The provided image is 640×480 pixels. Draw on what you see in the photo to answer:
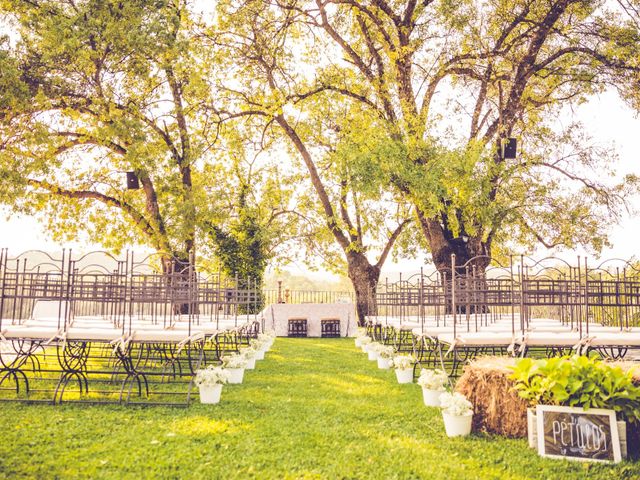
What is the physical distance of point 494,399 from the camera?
16.3ft

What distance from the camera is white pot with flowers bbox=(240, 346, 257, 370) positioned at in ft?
29.2

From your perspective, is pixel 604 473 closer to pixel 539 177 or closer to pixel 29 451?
pixel 29 451

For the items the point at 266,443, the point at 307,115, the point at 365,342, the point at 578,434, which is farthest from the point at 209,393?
the point at 307,115

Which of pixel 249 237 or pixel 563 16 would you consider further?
pixel 249 237

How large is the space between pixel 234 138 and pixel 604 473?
18595mm

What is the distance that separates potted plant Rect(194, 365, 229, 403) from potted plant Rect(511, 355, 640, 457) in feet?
11.1

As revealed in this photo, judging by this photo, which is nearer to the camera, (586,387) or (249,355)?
(586,387)

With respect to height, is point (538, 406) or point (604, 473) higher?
point (538, 406)

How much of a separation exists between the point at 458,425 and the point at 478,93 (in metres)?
14.8

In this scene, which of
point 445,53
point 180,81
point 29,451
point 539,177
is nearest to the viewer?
point 29,451

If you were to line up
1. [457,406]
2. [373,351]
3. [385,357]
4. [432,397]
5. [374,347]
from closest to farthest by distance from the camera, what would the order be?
[457,406] → [432,397] → [385,357] → [374,347] → [373,351]

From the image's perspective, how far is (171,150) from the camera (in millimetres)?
18750

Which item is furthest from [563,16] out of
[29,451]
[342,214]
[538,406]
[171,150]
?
[29,451]

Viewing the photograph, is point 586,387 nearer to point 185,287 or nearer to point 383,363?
point 383,363
